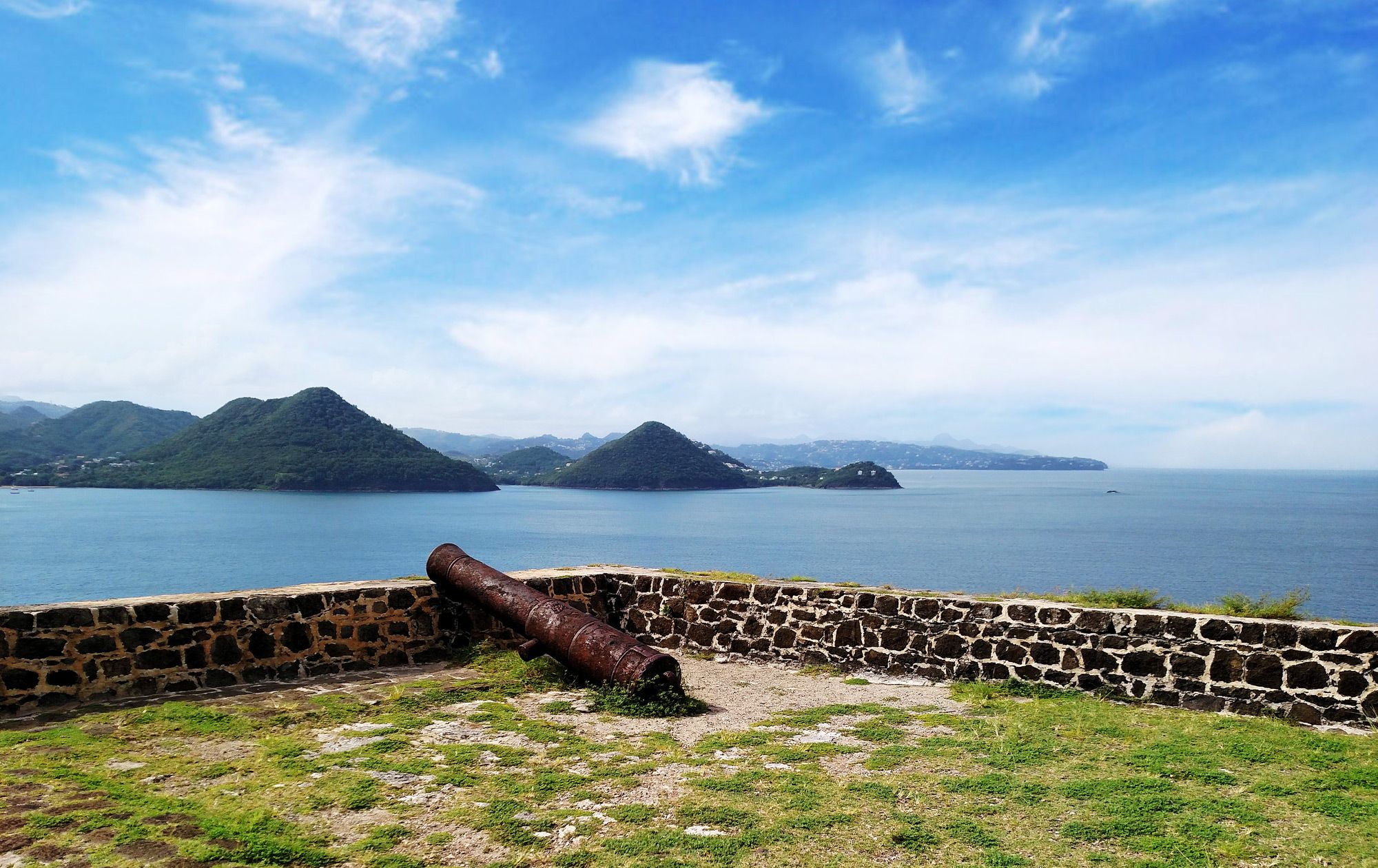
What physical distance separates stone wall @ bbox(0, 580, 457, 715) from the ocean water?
28.6 m

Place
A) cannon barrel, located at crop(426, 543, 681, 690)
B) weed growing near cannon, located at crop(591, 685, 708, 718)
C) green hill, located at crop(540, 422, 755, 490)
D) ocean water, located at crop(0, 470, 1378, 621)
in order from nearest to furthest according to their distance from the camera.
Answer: weed growing near cannon, located at crop(591, 685, 708, 718) < cannon barrel, located at crop(426, 543, 681, 690) < ocean water, located at crop(0, 470, 1378, 621) < green hill, located at crop(540, 422, 755, 490)

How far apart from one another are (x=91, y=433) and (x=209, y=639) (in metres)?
179

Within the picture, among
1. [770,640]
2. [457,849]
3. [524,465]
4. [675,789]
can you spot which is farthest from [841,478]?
[457,849]

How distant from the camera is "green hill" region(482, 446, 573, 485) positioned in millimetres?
176625

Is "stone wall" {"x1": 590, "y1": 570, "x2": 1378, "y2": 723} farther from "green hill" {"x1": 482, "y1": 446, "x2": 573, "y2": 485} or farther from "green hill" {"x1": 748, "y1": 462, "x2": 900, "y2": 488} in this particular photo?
"green hill" {"x1": 748, "y1": 462, "x2": 900, "y2": 488}

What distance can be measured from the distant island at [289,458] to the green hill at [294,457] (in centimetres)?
11

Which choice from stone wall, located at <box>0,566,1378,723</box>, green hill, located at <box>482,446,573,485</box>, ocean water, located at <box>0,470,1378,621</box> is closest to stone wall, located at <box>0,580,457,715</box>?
stone wall, located at <box>0,566,1378,723</box>

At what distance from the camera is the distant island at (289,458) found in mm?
120562

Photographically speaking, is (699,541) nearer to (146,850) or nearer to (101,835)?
(101,835)

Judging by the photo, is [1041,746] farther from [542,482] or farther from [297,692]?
[542,482]

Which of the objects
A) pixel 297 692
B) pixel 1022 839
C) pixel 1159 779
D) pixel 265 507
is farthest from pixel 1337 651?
pixel 265 507

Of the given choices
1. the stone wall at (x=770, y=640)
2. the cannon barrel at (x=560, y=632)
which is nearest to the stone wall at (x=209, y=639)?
the stone wall at (x=770, y=640)

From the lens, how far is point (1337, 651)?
5.89 metres

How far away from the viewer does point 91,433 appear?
6029 inches
